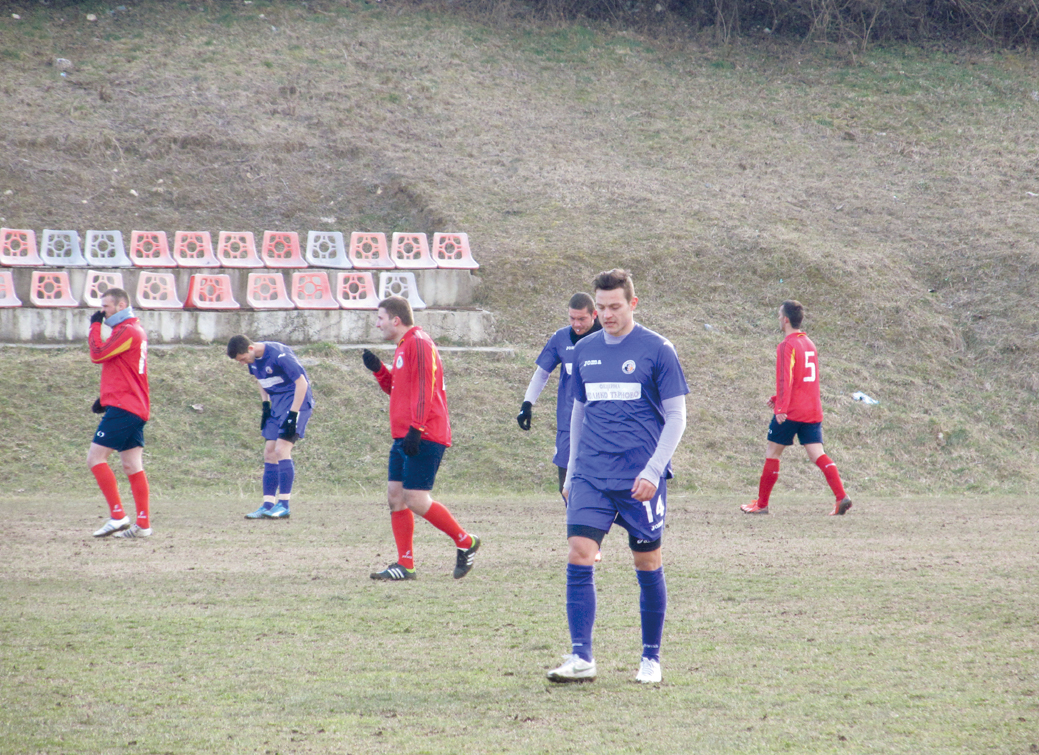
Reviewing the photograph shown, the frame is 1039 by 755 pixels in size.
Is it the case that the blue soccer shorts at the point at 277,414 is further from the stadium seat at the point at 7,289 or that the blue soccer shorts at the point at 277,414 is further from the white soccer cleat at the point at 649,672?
the stadium seat at the point at 7,289

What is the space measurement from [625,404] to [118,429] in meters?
5.76

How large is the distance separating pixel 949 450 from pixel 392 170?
1375 cm

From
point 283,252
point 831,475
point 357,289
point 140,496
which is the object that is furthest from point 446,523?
point 283,252

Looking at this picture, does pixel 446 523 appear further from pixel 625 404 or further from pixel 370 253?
pixel 370 253

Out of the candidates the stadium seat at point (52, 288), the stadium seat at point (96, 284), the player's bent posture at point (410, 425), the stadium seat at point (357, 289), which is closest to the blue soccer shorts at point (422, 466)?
the player's bent posture at point (410, 425)

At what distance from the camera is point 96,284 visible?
1652 cm

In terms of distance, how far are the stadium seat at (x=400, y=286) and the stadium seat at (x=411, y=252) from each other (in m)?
0.69

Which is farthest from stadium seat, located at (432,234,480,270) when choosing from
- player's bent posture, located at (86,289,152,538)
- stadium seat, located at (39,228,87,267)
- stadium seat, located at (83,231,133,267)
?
player's bent posture, located at (86,289,152,538)

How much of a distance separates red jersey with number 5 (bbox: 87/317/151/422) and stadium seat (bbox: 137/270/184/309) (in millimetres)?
7898

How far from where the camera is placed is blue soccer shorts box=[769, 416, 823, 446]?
11086 millimetres

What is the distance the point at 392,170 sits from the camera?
925 inches

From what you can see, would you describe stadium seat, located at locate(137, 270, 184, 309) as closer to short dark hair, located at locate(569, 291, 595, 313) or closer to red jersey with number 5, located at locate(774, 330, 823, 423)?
red jersey with number 5, located at locate(774, 330, 823, 423)

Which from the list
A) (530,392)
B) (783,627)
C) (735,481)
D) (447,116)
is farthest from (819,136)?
(783,627)

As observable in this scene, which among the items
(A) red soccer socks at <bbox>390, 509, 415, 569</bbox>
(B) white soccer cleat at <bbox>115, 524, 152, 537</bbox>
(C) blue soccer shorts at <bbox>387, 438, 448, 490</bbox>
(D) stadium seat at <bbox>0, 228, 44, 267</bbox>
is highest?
(D) stadium seat at <bbox>0, 228, 44, 267</bbox>
